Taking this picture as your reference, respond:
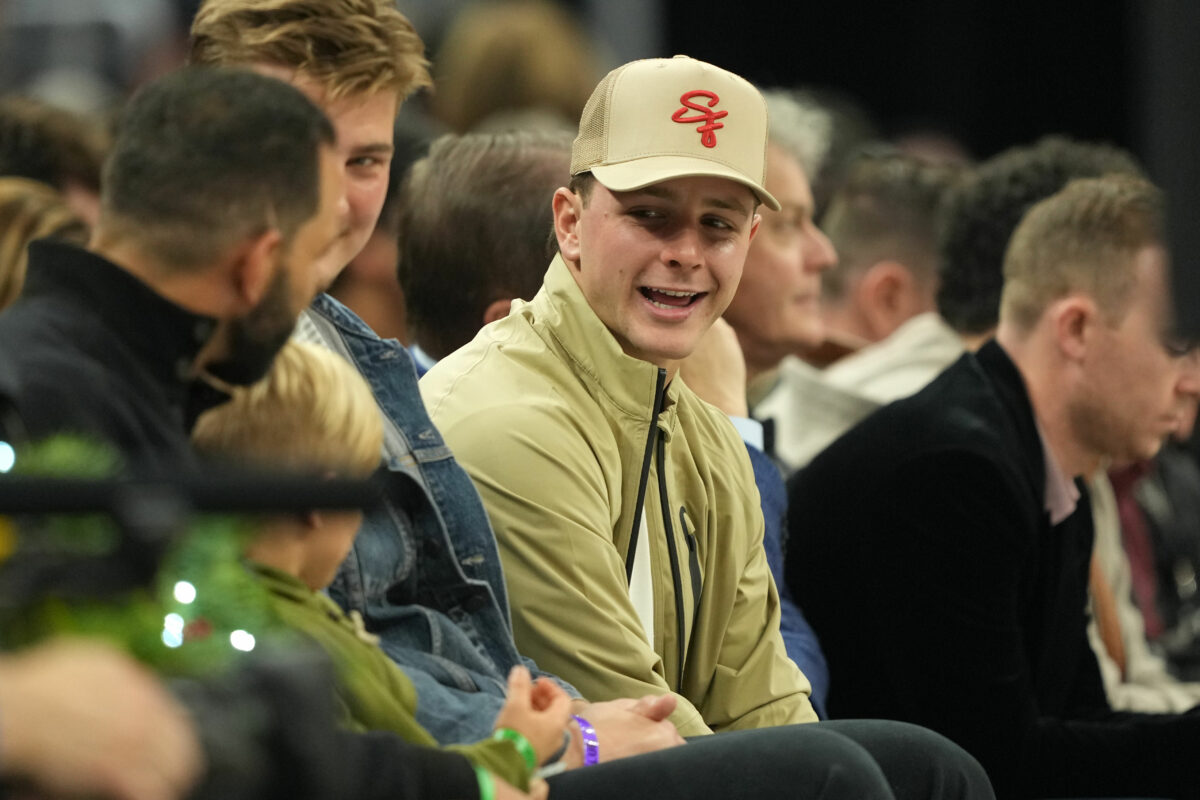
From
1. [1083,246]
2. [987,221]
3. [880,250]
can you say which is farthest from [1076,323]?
[880,250]

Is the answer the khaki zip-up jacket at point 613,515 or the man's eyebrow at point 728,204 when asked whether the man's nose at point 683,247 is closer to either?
the man's eyebrow at point 728,204

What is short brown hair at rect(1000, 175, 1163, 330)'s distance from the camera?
11.8 ft

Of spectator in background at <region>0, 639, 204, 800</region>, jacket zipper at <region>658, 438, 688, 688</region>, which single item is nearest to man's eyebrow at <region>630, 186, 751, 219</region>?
jacket zipper at <region>658, 438, 688, 688</region>

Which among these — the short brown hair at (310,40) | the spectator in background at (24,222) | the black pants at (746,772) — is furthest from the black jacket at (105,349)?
the spectator in background at (24,222)

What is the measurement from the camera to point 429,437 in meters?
2.45

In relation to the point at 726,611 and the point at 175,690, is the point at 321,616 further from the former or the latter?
the point at 726,611

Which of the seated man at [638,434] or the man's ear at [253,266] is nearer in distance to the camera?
the man's ear at [253,266]

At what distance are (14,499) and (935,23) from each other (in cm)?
766

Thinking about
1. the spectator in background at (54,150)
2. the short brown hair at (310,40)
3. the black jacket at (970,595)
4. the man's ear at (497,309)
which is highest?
the short brown hair at (310,40)

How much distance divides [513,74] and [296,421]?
3.31 meters

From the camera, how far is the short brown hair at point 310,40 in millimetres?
2646

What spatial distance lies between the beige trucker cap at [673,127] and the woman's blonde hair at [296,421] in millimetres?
750

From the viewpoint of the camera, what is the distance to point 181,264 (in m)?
1.85

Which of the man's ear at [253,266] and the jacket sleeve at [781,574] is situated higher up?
the man's ear at [253,266]
